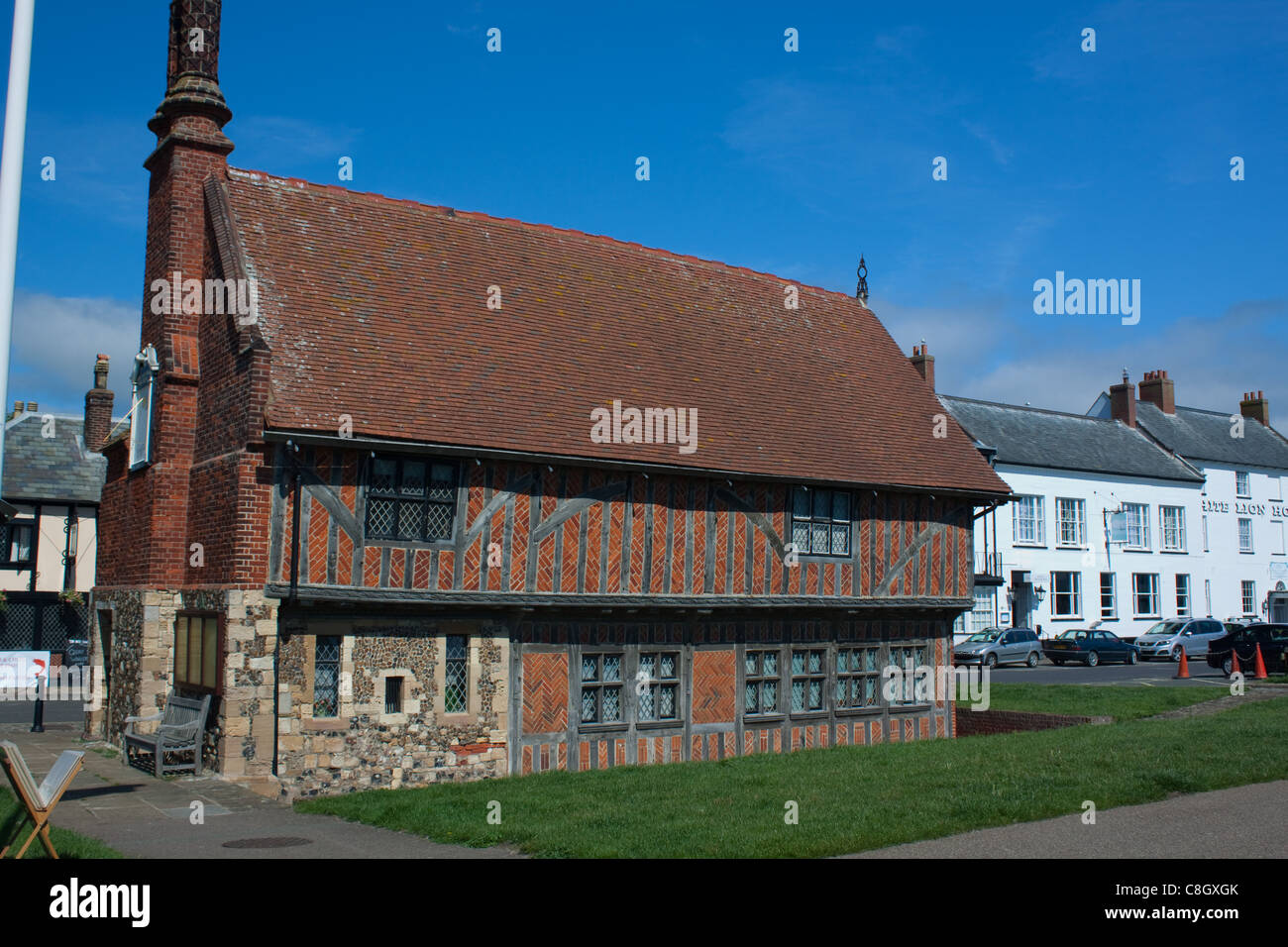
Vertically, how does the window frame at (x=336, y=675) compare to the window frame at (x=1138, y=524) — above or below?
below

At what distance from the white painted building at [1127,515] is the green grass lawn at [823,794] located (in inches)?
947

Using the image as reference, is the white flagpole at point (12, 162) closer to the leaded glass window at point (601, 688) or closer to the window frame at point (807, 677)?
the leaded glass window at point (601, 688)

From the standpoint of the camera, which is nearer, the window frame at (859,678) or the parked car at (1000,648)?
the window frame at (859,678)

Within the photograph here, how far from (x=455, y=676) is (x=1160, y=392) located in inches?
1697

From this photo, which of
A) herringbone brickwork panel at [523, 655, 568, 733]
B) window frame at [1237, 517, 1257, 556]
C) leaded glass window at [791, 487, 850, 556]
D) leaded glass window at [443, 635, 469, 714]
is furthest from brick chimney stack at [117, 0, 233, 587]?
window frame at [1237, 517, 1257, 556]

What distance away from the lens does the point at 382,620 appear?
15023 millimetres

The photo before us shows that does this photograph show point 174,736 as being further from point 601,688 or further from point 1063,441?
point 1063,441

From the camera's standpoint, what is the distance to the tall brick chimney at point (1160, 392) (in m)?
50.6

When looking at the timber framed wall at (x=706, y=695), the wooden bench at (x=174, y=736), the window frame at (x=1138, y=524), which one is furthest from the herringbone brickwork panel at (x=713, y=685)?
the window frame at (x=1138, y=524)

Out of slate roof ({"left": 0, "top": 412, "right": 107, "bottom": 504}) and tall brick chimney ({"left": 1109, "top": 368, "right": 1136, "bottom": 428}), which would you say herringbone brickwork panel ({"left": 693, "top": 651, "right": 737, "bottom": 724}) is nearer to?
slate roof ({"left": 0, "top": 412, "right": 107, "bottom": 504})

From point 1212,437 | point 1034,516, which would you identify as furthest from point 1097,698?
point 1212,437

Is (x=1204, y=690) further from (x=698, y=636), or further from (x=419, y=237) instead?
(x=419, y=237)

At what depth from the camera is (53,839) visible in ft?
33.4
